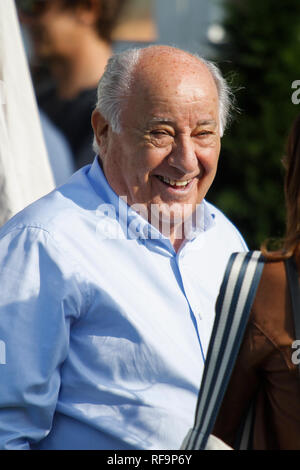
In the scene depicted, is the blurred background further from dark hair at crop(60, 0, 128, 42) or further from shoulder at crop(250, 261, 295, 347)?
shoulder at crop(250, 261, 295, 347)

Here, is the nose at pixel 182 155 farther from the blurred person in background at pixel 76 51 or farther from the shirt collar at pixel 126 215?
the blurred person in background at pixel 76 51

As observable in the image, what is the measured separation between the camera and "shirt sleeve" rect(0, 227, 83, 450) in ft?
7.04

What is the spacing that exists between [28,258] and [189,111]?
2.34 feet

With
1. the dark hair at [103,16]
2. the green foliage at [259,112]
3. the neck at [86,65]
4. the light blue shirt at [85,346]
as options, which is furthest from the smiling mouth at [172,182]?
the green foliage at [259,112]

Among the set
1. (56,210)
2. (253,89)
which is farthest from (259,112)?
(56,210)

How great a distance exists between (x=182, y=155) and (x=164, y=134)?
9 cm

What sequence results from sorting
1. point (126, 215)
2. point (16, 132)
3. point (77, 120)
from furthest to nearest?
point (77, 120), point (16, 132), point (126, 215)

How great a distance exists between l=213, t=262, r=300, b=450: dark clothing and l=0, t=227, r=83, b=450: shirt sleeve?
1.81 feet

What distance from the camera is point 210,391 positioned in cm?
175

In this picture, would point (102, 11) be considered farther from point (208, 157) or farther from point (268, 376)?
point (268, 376)

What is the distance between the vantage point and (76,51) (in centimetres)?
480

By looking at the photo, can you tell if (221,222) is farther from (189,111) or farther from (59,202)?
(59,202)

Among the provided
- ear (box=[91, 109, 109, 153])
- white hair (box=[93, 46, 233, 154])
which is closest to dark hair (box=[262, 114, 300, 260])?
white hair (box=[93, 46, 233, 154])

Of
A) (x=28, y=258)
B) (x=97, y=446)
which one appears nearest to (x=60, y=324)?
(x=28, y=258)
